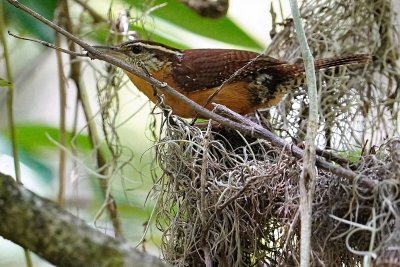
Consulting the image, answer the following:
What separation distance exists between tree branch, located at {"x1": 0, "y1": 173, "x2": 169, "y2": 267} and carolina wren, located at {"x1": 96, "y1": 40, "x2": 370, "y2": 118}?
147cm

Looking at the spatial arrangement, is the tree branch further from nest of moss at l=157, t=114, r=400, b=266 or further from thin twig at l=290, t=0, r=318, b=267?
nest of moss at l=157, t=114, r=400, b=266

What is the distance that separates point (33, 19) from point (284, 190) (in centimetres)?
145

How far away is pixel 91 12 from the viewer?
328cm

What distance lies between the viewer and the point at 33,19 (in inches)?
121

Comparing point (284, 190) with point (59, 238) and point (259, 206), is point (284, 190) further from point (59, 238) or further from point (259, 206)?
point (59, 238)

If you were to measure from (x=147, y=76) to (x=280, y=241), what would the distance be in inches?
22.4

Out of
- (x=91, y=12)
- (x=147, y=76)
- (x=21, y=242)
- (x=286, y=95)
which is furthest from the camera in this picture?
(x=91, y=12)

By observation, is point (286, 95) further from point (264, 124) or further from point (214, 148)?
point (214, 148)

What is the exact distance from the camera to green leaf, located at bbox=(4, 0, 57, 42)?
10.0ft

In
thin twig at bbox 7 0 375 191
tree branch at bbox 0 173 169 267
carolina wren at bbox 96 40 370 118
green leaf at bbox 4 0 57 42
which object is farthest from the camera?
green leaf at bbox 4 0 57 42

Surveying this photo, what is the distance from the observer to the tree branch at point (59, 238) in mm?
1194

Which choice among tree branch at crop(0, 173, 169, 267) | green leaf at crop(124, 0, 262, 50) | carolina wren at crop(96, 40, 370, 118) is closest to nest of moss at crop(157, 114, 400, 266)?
carolina wren at crop(96, 40, 370, 118)

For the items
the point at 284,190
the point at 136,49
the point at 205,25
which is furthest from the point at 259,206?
the point at 205,25

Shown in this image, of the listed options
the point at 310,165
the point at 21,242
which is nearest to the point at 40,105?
the point at 310,165
